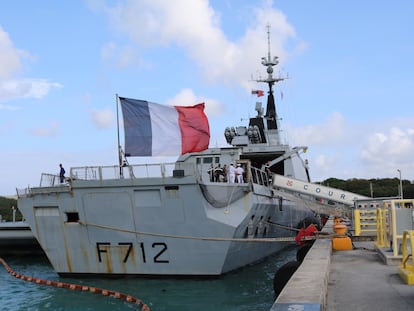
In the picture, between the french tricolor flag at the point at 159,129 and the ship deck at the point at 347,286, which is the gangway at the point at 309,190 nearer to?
the french tricolor flag at the point at 159,129

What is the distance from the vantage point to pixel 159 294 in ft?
40.5

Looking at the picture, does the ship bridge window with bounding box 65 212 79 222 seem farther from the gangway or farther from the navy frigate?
the gangway

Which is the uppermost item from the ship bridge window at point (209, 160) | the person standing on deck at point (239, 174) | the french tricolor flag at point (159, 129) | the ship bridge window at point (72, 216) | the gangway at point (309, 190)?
the french tricolor flag at point (159, 129)

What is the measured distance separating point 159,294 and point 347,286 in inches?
239

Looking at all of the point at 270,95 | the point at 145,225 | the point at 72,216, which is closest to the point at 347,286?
the point at 145,225

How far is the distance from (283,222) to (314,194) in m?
2.58

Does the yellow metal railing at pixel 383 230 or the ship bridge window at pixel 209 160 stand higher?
the ship bridge window at pixel 209 160

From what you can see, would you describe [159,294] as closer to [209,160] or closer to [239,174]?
[239,174]

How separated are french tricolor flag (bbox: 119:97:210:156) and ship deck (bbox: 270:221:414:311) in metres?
5.10

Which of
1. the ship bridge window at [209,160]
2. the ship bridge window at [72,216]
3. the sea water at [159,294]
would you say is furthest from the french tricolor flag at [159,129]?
the ship bridge window at [209,160]

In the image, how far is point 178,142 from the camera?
13930 mm

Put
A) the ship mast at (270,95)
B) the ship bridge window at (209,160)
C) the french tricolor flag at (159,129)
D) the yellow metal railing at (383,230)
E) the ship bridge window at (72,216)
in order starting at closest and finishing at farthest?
the yellow metal railing at (383,230)
the french tricolor flag at (159,129)
the ship bridge window at (72,216)
the ship bridge window at (209,160)
the ship mast at (270,95)

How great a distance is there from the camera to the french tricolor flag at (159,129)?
45.3 ft

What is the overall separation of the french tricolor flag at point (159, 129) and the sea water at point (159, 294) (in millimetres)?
3673
